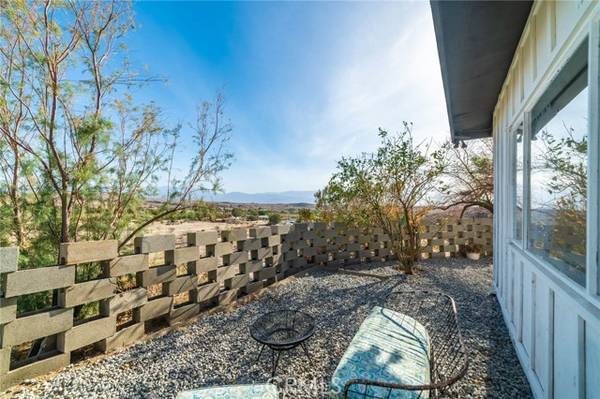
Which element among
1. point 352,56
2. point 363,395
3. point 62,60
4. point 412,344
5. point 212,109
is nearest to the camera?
point 363,395

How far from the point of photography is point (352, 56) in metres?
5.22

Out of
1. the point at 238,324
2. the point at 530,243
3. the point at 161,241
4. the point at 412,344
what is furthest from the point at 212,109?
the point at 530,243

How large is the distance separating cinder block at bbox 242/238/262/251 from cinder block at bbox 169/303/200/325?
42.2 inches

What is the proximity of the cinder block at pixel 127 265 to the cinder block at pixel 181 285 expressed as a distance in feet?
1.33

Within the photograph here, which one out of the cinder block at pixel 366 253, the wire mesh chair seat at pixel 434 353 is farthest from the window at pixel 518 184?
the cinder block at pixel 366 253

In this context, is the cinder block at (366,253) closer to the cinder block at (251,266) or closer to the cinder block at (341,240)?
the cinder block at (341,240)

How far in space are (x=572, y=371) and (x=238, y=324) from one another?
2.87 meters

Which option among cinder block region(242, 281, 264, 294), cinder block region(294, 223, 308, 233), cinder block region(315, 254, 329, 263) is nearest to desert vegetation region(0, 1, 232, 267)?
cinder block region(242, 281, 264, 294)

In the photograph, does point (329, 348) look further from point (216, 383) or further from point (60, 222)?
point (60, 222)

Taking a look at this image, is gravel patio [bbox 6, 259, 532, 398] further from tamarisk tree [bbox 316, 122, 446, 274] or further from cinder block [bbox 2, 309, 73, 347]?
tamarisk tree [bbox 316, 122, 446, 274]

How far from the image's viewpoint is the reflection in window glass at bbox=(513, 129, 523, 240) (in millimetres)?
2591

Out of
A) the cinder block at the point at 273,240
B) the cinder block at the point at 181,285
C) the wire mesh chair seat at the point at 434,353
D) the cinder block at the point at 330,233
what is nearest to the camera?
the wire mesh chair seat at the point at 434,353

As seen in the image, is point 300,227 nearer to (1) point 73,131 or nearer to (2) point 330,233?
(2) point 330,233

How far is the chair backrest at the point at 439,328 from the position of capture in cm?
198
